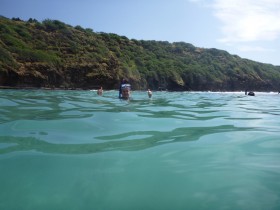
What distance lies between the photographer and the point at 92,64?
41438 millimetres

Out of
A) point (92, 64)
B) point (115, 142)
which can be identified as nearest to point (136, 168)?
point (115, 142)

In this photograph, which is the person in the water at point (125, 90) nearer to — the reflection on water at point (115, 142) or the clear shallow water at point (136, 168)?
the clear shallow water at point (136, 168)

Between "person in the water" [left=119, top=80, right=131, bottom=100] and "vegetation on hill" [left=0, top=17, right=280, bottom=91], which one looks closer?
"person in the water" [left=119, top=80, right=131, bottom=100]

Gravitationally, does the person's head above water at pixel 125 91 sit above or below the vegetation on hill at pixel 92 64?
below

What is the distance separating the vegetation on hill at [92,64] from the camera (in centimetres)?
3541

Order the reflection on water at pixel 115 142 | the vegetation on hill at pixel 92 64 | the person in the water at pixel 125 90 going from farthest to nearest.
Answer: the vegetation on hill at pixel 92 64, the person in the water at pixel 125 90, the reflection on water at pixel 115 142

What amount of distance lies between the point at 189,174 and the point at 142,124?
3.12 m

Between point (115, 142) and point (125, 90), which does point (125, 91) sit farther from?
point (115, 142)

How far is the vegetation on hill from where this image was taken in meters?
35.4

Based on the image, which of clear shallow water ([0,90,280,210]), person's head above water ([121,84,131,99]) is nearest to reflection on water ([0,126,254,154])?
clear shallow water ([0,90,280,210])

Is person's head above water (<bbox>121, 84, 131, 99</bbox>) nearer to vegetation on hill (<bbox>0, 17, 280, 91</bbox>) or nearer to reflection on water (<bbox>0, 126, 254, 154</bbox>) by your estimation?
reflection on water (<bbox>0, 126, 254, 154</bbox>)

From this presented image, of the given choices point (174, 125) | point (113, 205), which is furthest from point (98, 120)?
point (113, 205)

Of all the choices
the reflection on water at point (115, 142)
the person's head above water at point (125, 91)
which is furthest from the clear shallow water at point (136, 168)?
the person's head above water at point (125, 91)

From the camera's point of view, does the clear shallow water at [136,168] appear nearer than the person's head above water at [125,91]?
Yes
